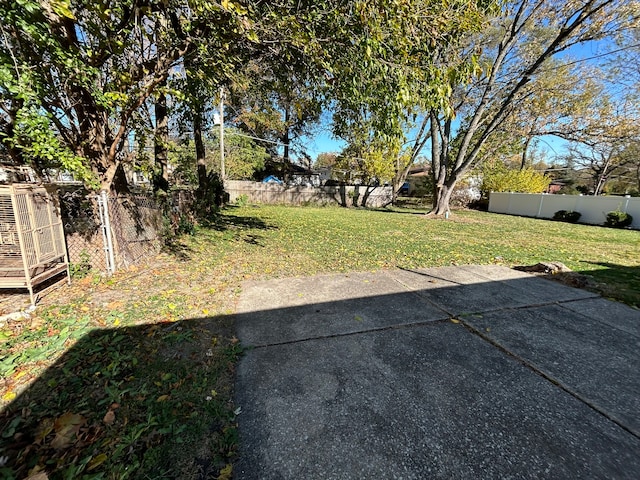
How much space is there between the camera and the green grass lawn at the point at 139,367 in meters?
1.51

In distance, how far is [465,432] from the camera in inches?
67.6

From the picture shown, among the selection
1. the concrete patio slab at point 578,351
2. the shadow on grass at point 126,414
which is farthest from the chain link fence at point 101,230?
the concrete patio slab at point 578,351

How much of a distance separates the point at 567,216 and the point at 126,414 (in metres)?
18.4

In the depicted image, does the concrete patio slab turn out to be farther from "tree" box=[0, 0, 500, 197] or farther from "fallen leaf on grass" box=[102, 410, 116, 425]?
"fallen leaf on grass" box=[102, 410, 116, 425]

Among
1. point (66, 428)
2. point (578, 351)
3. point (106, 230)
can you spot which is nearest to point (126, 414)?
point (66, 428)

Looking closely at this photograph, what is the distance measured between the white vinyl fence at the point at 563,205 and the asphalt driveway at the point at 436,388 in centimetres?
1316

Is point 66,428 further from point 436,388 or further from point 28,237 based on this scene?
point 28,237

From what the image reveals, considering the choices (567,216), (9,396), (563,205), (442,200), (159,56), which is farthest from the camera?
(563,205)

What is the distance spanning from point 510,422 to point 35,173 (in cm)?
578

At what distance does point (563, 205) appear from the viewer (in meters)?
14.4

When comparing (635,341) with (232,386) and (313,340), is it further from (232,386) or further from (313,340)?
(232,386)

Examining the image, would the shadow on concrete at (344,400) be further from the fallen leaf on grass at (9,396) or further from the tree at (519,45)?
the tree at (519,45)

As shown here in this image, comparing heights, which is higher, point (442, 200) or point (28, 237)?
point (442, 200)

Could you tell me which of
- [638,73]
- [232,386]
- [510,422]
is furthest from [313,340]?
[638,73]
